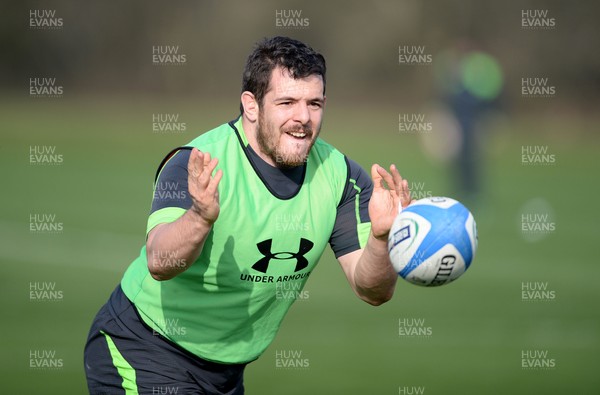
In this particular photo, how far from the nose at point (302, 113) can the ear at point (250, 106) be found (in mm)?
294

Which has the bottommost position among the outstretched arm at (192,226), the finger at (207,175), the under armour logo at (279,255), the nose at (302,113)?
the under armour logo at (279,255)

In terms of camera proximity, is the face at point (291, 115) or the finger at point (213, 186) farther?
the face at point (291, 115)

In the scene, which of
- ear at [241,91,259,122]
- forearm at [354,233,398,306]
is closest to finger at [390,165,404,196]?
forearm at [354,233,398,306]

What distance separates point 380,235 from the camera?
5.41m

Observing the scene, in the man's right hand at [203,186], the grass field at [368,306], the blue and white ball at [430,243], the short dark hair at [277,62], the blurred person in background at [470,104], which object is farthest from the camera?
the blurred person in background at [470,104]

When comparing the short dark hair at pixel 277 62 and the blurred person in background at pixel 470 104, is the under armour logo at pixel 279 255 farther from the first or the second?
the blurred person in background at pixel 470 104

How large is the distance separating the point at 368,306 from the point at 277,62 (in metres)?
6.95

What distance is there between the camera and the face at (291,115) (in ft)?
17.9

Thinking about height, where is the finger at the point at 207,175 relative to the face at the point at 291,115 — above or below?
below

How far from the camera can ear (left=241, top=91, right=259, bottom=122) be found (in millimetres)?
5621

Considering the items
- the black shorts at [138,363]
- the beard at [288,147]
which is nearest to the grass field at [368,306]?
the black shorts at [138,363]

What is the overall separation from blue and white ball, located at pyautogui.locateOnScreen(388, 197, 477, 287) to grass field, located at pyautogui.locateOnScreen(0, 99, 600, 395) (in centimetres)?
384

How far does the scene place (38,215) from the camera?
56.7 feet

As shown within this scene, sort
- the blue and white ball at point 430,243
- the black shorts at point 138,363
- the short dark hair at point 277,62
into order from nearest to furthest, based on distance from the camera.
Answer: the blue and white ball at point 430,243, the black shorts at point 138,363, the short dark hair at point 277,62
